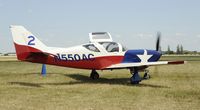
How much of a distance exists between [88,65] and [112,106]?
7335 millimetres

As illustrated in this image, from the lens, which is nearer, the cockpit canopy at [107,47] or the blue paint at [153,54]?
the cockpit canopy at [107,47]

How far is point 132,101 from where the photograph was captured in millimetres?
10641

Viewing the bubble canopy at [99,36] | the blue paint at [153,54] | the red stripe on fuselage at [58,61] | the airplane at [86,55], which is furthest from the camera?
the bubble canopy at [99,36]

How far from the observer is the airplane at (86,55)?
51.6 ft

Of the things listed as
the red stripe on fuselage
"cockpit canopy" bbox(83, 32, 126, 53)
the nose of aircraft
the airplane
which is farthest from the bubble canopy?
the red stripe on fuselage

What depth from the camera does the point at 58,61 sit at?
1628 cm

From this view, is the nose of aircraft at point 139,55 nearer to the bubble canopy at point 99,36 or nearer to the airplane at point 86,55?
the airplane at point 86,55

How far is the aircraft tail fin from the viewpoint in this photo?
15.6 m

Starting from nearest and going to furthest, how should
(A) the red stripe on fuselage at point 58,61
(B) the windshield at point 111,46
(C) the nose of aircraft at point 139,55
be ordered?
1. (A) the red stripe on fuselage at point 58,61
2. (B) the windshield at point 111,46
3. (C) the nose of aircraft at point 139,55

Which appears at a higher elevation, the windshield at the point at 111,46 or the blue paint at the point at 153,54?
the windshield at the point at 111,46

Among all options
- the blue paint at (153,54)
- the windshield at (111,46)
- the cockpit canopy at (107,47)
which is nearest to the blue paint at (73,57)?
the cockpit canopy at (107,47)

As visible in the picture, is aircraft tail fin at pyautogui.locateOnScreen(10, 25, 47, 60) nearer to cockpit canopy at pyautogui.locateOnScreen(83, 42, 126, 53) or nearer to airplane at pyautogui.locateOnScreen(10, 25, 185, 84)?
airplane at pyautogui.locateOnScreen(10, 25, 185, 84)

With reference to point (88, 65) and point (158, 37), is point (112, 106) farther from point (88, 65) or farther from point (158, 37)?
point (158, 37)

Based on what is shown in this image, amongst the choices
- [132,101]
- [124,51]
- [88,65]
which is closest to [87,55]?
[88,65]
